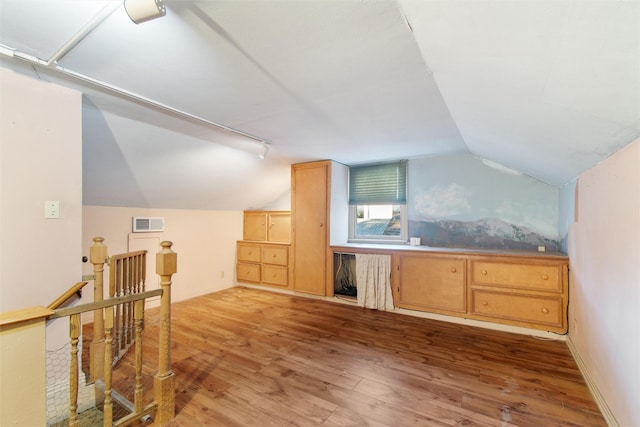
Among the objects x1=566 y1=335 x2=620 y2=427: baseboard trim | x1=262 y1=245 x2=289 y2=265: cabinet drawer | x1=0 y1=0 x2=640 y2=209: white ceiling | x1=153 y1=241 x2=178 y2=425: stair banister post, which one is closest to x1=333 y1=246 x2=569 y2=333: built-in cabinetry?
x1=566 y1=335 x2=620 y2=427: baseboard trim

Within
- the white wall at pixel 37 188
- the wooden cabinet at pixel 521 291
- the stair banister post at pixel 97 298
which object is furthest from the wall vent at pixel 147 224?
the wooden cabinet at pixel 521 291

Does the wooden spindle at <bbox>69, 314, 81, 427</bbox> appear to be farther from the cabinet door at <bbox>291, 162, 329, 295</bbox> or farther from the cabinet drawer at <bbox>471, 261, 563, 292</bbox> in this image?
the cabinet drawer at <bbox>471, 261, 563, 292</bbox>

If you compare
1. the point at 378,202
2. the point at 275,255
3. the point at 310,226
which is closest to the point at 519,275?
the point at 378,202

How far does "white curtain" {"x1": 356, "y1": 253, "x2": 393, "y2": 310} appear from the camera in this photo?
3.82 m

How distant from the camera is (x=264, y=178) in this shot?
4715mm

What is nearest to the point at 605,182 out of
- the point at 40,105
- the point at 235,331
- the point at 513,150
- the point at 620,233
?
the point at 620,233

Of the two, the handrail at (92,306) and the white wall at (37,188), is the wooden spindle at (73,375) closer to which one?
the handrail at (92,306)

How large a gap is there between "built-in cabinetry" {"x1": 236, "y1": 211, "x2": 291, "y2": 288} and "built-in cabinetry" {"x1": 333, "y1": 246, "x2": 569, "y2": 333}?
178 cm

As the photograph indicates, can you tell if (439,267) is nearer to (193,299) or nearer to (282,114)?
(282,114)

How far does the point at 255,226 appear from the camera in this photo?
5.32 m

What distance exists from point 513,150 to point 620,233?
4.30 feet

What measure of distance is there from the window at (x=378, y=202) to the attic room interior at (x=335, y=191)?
6 cm

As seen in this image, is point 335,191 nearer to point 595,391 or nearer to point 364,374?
point 364,374

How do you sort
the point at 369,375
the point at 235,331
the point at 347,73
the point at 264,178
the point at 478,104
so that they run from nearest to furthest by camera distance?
1. the point at 347,73
2. the point at 478,104
3. the point at 369,375
4. the point at 235,331
5. the point at 264,178
